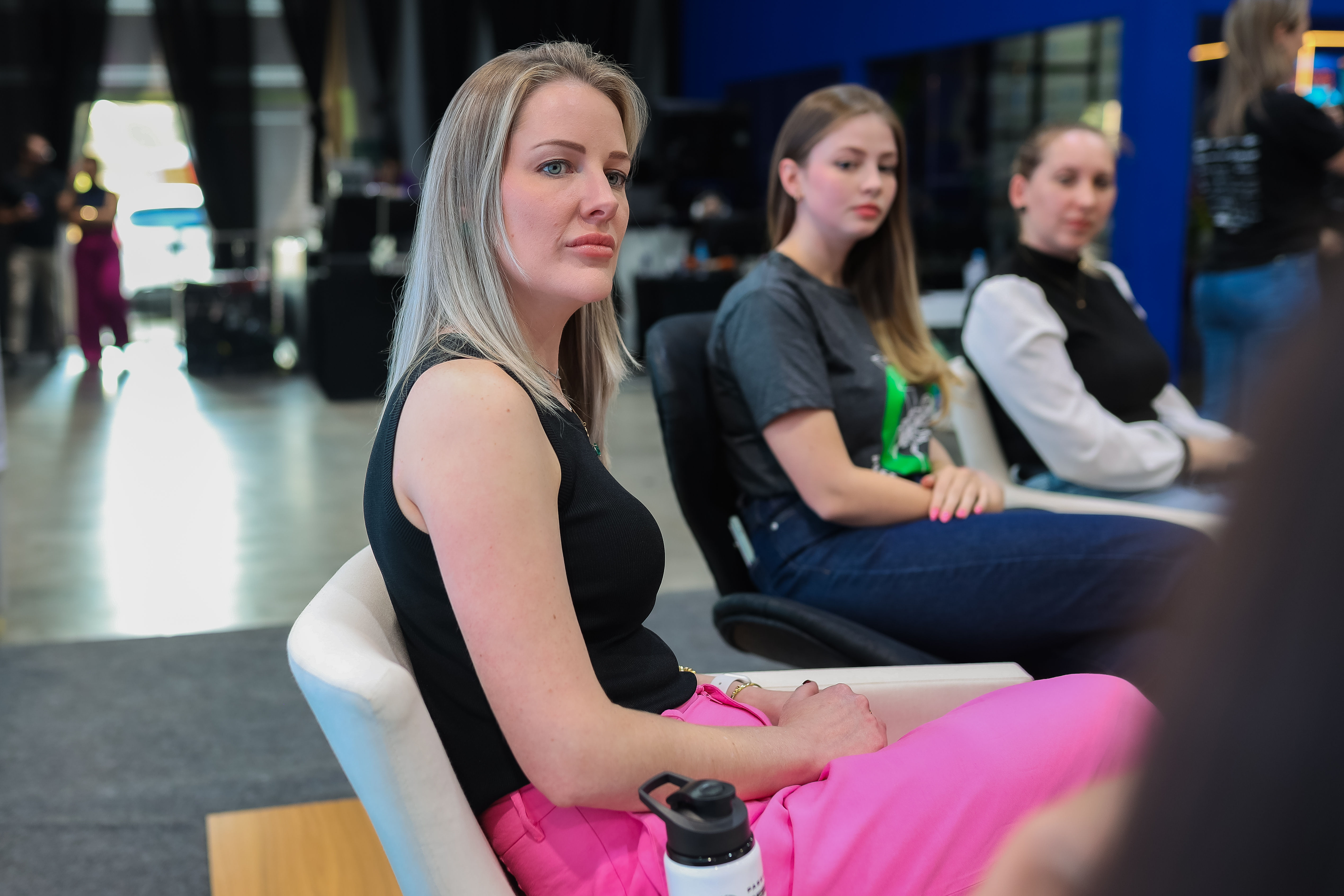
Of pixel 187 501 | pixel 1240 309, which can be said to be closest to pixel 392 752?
pixel 1240 309

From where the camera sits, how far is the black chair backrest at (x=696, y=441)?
2.06 metres

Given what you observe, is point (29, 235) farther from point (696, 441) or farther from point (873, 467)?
point (873, 467)

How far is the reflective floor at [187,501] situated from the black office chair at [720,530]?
6.12 ft

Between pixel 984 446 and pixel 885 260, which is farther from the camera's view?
pixel 984 446

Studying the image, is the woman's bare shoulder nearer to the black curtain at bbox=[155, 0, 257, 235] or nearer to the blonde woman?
the blonde woman

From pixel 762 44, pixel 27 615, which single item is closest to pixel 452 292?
pixel 27 615

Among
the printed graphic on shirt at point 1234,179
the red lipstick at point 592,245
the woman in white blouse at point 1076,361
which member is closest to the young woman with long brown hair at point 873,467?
the woman in white blouse at point 1076,361

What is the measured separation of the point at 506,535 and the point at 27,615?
134 inches

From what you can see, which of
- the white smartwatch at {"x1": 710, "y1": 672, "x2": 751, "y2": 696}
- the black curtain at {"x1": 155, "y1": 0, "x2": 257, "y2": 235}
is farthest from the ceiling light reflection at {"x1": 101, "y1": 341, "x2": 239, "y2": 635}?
the black curtain at {"x1": 155, "y1": 0, "x2": 257, "y2": 235}

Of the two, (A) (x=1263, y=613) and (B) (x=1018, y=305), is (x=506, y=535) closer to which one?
(A) (x=1263, y=613)

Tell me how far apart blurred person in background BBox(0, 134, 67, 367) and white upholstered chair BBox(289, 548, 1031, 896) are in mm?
9814

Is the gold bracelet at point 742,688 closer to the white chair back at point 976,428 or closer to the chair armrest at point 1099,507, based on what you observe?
the chair armrest at point 1099,507

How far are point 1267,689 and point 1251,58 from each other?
394cm

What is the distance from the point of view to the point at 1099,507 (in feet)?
7.23
